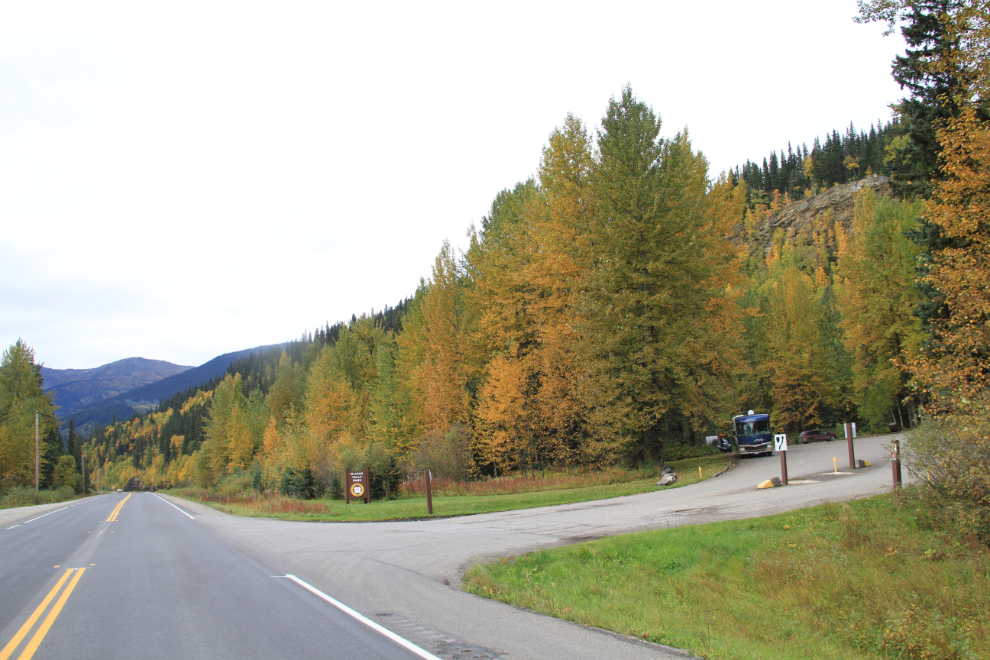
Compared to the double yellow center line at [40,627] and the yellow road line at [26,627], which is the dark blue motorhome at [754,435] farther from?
the yellow road line at [26,627]

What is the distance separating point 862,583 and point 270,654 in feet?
30.8

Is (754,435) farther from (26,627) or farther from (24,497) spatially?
(24,497)

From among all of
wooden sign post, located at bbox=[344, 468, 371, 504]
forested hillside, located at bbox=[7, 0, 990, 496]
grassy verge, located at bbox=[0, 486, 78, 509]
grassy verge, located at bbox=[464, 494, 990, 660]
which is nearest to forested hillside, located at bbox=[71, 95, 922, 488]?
forested hillside, located at bbox=[7, 0, 990, 496]

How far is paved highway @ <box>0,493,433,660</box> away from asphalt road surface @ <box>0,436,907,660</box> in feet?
0.10

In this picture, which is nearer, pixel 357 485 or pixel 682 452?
pixel 357 485

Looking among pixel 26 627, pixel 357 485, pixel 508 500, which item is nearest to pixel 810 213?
pixel 357 485

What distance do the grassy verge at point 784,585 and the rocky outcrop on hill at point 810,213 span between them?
143937 mm

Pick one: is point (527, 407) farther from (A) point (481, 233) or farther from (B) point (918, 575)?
(B) point (918, 575)

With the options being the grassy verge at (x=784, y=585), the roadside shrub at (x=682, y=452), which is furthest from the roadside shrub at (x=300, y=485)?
the grassy verge at (x=784, y=585)

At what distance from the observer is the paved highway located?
6.17m

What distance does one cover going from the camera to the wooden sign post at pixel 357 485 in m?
30.5

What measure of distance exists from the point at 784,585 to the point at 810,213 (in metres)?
171

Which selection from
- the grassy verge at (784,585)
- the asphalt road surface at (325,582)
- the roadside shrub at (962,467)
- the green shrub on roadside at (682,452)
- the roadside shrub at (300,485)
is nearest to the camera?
the asphalt road surface at (325,582)

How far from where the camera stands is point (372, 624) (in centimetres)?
696
